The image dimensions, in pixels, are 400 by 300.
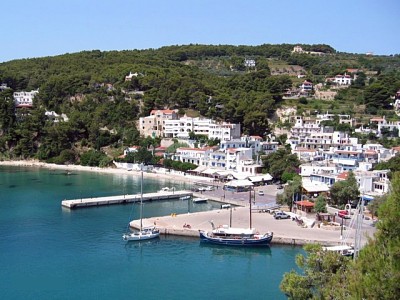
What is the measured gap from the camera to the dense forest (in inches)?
1692

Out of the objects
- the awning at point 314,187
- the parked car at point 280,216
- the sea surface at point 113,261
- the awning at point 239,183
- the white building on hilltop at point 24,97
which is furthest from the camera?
the white building on hilltop at point 24,97

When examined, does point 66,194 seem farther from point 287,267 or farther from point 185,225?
point 287,267

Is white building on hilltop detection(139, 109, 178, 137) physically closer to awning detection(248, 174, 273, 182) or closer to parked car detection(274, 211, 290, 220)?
awning detection(248, 174, 273, 182)

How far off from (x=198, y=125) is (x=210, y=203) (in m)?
15.9

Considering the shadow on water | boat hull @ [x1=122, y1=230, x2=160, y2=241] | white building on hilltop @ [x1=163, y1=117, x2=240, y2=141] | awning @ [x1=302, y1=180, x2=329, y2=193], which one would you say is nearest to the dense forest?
white building on hilltop @ [x1=163, y1=117, x2=240, y2=141]

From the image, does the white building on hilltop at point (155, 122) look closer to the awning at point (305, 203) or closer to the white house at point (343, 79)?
the white house at point (343, 79)

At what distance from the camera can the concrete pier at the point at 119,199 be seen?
25891 mm

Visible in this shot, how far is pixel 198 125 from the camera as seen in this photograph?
4247cm

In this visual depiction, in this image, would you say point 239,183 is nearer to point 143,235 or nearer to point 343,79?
point 143,235

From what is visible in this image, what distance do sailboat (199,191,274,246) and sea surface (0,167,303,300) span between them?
0.82ft

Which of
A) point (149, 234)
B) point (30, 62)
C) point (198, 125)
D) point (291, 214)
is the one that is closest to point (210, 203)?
point (291, 214)

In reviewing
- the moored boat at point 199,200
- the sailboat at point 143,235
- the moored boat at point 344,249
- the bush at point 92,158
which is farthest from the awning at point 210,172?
the moored boat at point 344,249

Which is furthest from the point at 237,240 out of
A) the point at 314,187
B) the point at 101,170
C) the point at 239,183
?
the point at 101,170

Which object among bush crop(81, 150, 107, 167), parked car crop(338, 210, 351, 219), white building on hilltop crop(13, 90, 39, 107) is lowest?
parked car crop(338, 210, 351, 219)
